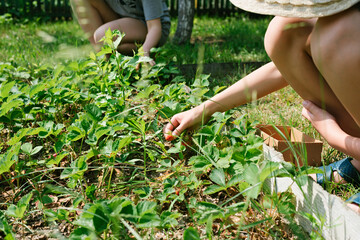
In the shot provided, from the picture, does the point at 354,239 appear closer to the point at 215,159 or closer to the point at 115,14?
the point at 215,159

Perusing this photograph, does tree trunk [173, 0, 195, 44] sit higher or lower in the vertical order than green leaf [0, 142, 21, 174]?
lower

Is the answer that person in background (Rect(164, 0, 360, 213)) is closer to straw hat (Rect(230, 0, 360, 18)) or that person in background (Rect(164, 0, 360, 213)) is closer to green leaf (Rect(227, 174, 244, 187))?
straw hat (Rect(230, 0, 360, 18))

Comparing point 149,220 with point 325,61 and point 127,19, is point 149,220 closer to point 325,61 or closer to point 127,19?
point 325,61

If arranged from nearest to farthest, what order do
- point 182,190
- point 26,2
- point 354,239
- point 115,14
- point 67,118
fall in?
A: point 354,239 → point 182,190 → point 67,118 → point 115,14 → point 26,2

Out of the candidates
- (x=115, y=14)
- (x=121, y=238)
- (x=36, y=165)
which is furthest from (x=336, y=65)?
(x=115, y=14)

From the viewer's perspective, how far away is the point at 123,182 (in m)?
1.38

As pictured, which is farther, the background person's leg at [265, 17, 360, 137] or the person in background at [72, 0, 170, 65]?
Answer: the person in background at [72, 0, 170, 65]

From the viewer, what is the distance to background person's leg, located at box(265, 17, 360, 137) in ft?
4.42

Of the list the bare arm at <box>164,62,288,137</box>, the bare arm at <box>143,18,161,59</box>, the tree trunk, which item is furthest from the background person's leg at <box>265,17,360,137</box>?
the tree trunk

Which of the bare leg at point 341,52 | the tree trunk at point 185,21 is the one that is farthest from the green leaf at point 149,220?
the tree trunk at point 185,21

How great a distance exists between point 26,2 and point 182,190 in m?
7.90

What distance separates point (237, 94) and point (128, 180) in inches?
23.5

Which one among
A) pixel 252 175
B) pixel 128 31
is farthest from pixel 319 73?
pixel 128 31

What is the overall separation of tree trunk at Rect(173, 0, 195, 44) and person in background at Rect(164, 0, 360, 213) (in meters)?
3.60
